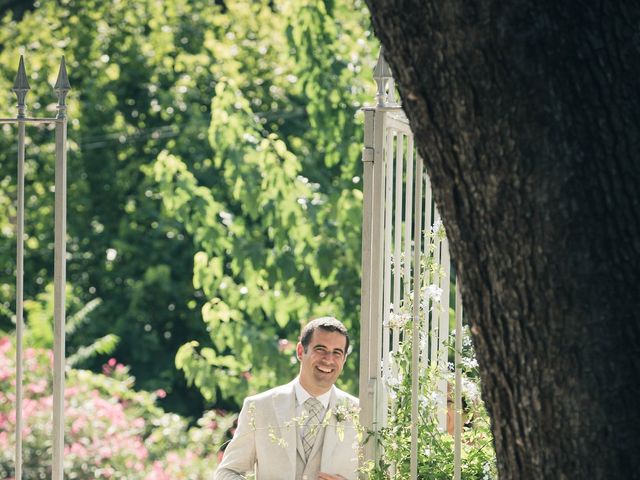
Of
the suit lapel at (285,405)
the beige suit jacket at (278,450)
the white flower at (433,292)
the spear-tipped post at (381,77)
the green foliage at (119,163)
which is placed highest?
the green foliage at (119,163)

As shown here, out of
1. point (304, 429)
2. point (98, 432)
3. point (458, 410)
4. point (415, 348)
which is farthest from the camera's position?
point (98, 432)

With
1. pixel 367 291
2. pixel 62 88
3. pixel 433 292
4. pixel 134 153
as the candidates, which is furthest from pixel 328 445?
pixel 134 153

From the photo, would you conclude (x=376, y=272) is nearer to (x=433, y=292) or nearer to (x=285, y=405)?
(x=433, y=292)

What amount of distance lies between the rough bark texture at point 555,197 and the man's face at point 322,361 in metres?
2.27

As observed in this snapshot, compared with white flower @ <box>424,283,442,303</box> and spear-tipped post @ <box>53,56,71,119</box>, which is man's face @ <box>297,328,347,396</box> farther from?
spear-tipped post @ <box>53,56,71,119</box>

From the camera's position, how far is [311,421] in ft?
14.5

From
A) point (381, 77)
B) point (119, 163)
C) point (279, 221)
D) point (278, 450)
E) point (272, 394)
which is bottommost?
point (278, 450)

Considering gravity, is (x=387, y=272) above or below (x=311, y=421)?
above

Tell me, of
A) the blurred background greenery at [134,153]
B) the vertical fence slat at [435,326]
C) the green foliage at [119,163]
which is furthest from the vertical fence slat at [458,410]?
the green foliage at [119,163]

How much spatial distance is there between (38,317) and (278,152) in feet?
16.7

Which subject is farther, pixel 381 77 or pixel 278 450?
pixel 278 450

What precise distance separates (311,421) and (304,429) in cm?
7

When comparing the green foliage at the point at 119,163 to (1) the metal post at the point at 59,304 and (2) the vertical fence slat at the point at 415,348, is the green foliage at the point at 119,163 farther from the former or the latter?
(2) the vertical fence slat at the point at 415,348

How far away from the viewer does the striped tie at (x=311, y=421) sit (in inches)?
169
